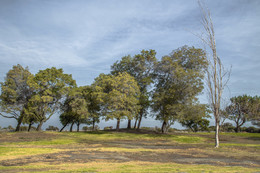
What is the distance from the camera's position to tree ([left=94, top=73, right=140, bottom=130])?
36188 millimetres

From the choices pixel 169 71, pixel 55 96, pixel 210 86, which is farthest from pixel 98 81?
pixel 210 86

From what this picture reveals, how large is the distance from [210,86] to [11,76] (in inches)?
1302

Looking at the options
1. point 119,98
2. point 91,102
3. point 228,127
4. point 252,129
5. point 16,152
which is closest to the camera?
point 16,152

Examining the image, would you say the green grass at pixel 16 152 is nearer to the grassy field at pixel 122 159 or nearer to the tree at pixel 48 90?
the grassy field at pixel 122 159

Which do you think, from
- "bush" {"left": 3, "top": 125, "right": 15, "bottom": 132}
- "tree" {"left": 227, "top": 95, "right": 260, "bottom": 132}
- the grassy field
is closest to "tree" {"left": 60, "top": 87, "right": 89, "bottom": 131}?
"bush" {"left": 3, "top": 125, "right": 15, "bottom": 132}

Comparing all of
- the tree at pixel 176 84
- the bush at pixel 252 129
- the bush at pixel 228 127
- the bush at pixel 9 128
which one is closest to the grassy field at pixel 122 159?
the tree at pixel 176 84

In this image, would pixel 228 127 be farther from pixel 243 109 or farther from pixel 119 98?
pixel 119 98

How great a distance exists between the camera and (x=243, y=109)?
56.9 m

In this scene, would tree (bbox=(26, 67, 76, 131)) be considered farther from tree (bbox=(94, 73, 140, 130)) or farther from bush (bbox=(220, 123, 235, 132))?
bush (bbox=(220, 123, 235, 132))

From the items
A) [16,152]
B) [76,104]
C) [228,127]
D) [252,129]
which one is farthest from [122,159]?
[228,127]

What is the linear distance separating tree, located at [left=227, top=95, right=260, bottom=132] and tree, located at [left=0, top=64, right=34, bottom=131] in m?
47.9

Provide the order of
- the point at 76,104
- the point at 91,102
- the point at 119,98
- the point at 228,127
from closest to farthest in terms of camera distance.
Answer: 1. the point at 119,98
2. the point at 76,104
3. the point at 91,102
4. the point at 228,127

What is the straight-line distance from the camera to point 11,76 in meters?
38.2

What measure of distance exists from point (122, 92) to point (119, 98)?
2395mm
